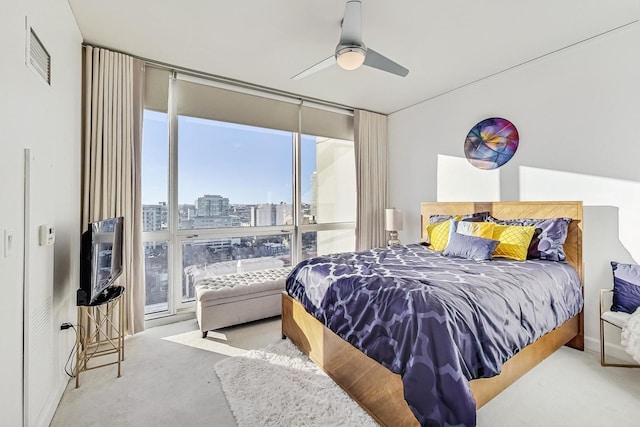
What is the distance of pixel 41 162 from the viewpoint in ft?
5.61

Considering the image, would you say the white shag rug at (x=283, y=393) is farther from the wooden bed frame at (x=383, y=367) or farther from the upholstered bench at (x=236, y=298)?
the upholstered bench at (x=236, y=298)

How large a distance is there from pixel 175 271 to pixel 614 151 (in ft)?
14.4

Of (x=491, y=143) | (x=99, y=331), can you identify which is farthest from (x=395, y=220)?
(x=99, y=331)

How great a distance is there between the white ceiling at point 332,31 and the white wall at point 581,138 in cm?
20

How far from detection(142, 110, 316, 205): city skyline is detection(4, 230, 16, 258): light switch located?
1.87 meters

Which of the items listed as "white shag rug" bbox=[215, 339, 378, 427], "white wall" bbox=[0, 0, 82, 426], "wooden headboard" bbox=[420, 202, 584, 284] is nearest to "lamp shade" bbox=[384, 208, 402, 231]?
"wooden headboard" bbox=[420, 202, 584, 284]

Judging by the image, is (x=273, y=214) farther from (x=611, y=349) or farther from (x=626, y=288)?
(x=611, y=349)

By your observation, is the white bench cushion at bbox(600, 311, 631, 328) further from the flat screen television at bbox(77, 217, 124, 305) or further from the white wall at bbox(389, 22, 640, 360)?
the flat screen television at bbox(77, 217, 124, 305)

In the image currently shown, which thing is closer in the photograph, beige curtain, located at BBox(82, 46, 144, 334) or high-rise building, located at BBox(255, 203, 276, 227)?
beige curtain, located at BBox(82, 46, 144, 334)

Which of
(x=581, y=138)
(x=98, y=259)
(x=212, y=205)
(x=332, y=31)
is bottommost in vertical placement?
(x=98, y=259)

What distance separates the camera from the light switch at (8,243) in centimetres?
130

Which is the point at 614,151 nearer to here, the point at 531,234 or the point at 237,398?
the point at 531,234

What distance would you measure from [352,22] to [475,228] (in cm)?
219

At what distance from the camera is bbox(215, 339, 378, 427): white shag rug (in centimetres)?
174
